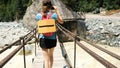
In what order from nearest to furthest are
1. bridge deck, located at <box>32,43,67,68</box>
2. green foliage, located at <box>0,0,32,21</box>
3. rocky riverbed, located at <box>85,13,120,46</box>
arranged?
1. bridge deck, located at <box>32,43,67,68</box>
2. rocky riverbed, located at <box>85,13,120,46</box>
3. green foliage, located at <box>0,0,32,21</box>

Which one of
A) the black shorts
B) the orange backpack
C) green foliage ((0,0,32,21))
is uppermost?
the orange backpack

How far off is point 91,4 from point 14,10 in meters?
12.8

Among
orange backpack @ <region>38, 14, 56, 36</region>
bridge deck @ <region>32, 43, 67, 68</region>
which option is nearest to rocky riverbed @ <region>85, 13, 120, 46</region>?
bridge deck @ <region>32, 43, 67, 68</region>

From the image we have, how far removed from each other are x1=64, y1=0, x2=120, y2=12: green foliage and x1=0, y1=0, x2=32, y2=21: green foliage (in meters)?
7.51

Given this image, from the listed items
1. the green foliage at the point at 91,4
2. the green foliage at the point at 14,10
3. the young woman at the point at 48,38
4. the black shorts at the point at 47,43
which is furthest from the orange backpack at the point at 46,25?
the green foliage at the point at 14,10

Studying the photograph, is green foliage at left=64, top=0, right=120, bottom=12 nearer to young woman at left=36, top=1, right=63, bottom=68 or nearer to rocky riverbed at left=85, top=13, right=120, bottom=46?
rocky riverbed at left=85, top=13, right=120, bottom=46

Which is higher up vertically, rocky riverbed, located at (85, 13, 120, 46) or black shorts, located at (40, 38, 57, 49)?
black shorts, located at (40, 38, 57, 49)

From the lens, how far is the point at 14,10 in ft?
185

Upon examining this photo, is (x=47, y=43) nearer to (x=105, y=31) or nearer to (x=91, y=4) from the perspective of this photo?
(x=105, y=31)

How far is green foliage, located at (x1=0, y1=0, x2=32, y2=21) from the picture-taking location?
2190 inches

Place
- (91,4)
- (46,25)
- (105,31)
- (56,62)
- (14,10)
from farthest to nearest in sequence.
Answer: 1. (14,10)
2. (91,4)
3. (105,31)
4. (56,62)
5. (46,25)

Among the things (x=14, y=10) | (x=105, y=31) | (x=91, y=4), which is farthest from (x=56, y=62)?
(x=14, y=10)

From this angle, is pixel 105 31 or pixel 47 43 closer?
pixel 47 43

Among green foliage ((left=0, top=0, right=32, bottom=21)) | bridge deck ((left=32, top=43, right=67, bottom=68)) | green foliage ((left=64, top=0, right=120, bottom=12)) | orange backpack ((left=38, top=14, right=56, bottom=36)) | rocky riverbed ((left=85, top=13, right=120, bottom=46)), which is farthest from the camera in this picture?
green foliage ((left=0, top=0, right=32, bottom=21))
